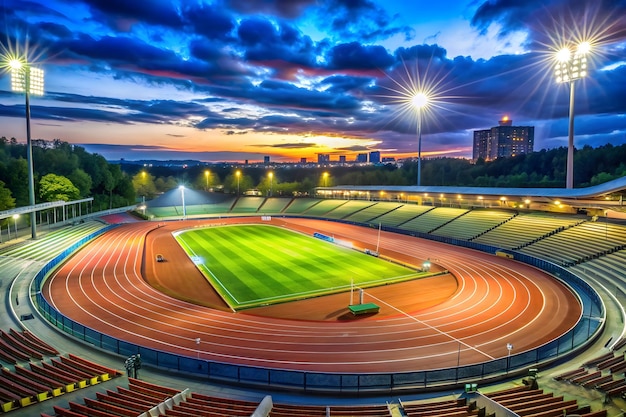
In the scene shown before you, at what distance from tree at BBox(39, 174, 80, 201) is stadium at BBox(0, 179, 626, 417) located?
6.20m

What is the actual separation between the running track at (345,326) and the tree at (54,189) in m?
27.4

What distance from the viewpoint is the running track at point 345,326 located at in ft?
54.7

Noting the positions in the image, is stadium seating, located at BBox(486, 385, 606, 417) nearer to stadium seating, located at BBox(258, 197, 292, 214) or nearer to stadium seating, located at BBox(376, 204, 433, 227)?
stadium seating, located at BBox(376, 204, 433, 227)

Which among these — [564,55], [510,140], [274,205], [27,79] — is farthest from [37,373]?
[510,140]

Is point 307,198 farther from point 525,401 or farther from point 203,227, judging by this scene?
point 525,401

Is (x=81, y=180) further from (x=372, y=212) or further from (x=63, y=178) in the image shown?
(x=372, y=212)

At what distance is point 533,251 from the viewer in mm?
34906

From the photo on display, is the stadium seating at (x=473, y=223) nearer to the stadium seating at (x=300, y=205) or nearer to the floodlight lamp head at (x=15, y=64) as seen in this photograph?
the stadium seating at (x=300, y=205)

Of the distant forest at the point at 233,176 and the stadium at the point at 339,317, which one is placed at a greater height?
the distant forest at the point at 233,176

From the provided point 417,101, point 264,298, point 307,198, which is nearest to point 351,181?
point 307,198

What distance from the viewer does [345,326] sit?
66.9 ft

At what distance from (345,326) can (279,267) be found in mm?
14707

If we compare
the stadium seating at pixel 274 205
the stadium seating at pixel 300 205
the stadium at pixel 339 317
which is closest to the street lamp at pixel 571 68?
the stadium at pixel 339 317

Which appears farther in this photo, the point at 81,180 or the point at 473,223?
the point at 81,180
